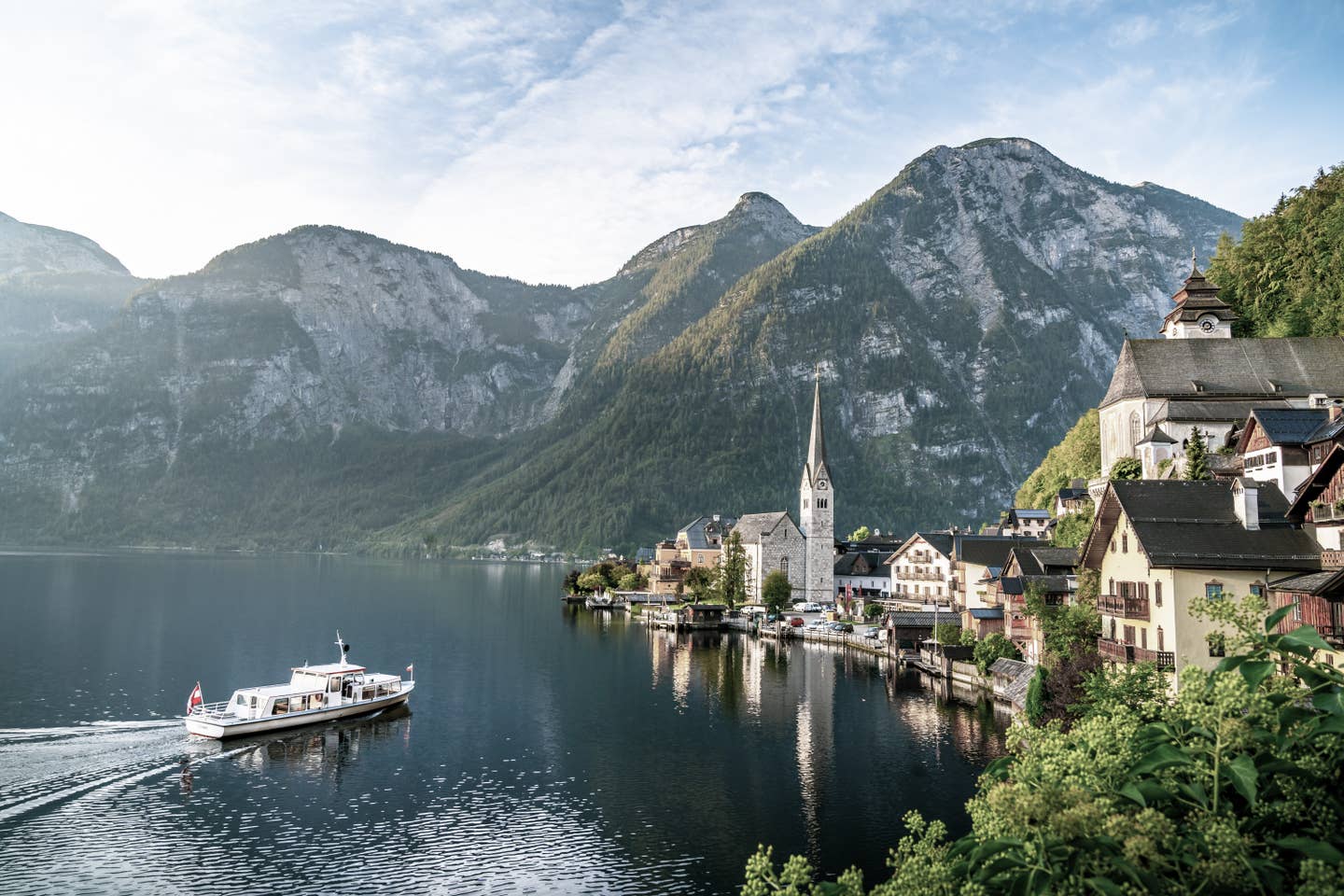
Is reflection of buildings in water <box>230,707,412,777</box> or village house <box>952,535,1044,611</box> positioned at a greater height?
village house <box>952,535,1044,611</box>

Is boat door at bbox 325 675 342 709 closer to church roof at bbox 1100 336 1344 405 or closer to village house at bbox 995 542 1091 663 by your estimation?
village house at bbox 995 542 1091 663

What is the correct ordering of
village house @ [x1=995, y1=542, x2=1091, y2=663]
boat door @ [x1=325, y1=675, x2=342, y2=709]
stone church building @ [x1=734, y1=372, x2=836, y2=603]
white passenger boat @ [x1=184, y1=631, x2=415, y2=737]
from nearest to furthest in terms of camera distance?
1. white passenger boat @ [x1=184, y1=631, x2=415, y2=737]
2. boat door @ [x1=325, y1=675, x2=342, y2=709]
3. village house @ [x1=995, y1=542, x2=1091, y2=663]
4. stone church building @ [x1=734, y1=372, x2=836, y2=603]

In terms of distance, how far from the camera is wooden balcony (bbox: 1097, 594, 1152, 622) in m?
50.0

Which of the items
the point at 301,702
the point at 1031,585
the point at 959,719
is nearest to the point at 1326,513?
the point at 1031,585

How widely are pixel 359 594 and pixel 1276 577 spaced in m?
161

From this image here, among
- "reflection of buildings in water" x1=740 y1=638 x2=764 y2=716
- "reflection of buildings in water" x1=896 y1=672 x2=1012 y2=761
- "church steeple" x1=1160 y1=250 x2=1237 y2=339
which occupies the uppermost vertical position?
"church steeple" x1=1160 y1=250 x2=1237 y2=339

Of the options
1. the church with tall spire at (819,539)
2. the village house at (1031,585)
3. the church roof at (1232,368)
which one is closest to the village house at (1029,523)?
the church with tall spire at (819,539)

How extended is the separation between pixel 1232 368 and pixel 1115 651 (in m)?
44.8

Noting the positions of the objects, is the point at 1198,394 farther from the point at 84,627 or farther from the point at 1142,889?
the point at 84,627

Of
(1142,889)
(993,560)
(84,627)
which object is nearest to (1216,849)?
(1142,889)

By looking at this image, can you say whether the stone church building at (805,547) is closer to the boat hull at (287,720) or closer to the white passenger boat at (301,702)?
the boat hull at (287,720)

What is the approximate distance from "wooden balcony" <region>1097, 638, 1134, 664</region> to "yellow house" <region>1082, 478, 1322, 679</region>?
0.25 ft

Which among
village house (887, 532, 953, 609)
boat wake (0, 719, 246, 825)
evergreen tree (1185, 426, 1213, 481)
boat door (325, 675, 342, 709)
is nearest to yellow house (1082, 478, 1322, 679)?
evergreen tree (1185, 426, 1213, 481)

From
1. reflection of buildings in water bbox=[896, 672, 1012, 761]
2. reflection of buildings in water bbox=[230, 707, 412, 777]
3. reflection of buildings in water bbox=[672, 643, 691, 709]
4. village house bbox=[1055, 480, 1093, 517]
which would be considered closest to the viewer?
reflection of buildings in water bbox=[230, 707, 412, 777]
